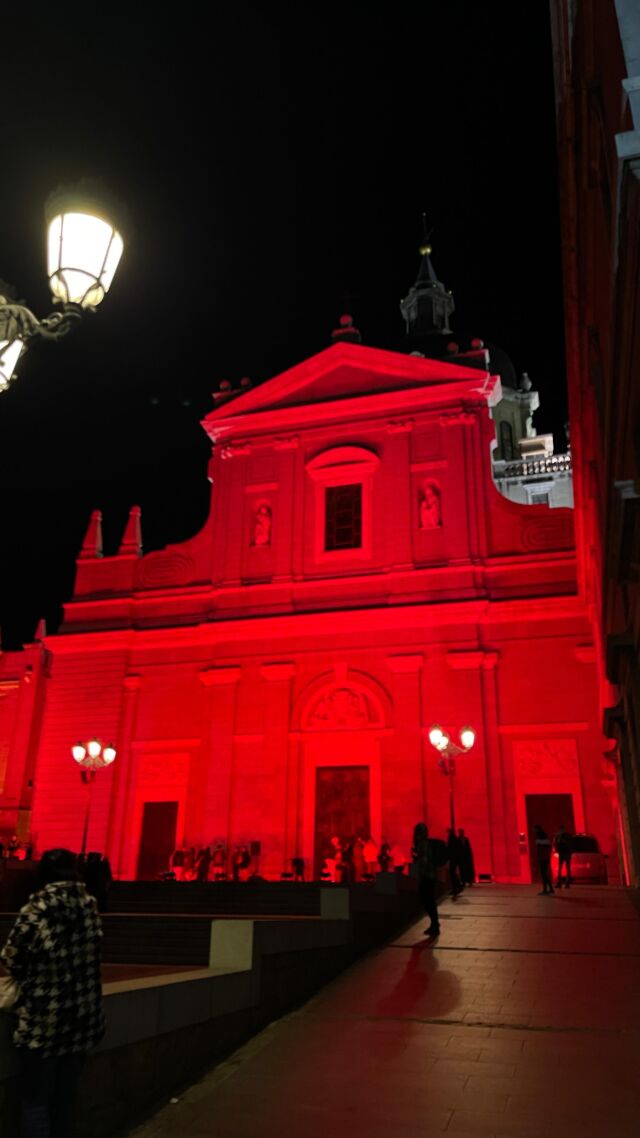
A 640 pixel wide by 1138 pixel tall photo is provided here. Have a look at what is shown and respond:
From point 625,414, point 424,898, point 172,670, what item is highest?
point 172,670

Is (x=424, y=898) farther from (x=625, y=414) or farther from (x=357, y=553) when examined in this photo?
(x=357, y=553)

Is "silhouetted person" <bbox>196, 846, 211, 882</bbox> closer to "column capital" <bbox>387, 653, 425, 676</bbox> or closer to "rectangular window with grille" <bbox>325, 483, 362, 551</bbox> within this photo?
"column capital" <bbox>387, 653, 425, 676</bbox>

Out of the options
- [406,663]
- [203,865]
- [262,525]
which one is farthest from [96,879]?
[262,525]

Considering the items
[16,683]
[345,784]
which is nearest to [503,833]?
[345,784]

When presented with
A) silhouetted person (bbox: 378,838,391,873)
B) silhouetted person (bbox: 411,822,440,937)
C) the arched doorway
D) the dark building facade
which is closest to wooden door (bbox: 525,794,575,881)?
silhouetted person (bbox: 378,838,391,873)

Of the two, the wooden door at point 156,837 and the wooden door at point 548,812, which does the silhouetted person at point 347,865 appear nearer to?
the wooden door at point 548,812

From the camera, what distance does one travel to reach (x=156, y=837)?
2438 centimetres

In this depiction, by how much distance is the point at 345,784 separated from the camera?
23719mm

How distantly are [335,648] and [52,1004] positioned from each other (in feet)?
67.6

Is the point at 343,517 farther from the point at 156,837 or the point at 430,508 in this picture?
the point at 156,837

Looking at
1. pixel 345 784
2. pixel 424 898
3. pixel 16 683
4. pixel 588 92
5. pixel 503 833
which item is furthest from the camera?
pixel 16 683

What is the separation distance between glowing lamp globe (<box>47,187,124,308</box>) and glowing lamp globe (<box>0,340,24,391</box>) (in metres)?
0.46

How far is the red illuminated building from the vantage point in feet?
74.9

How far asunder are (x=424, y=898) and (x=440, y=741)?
22.0 ft
